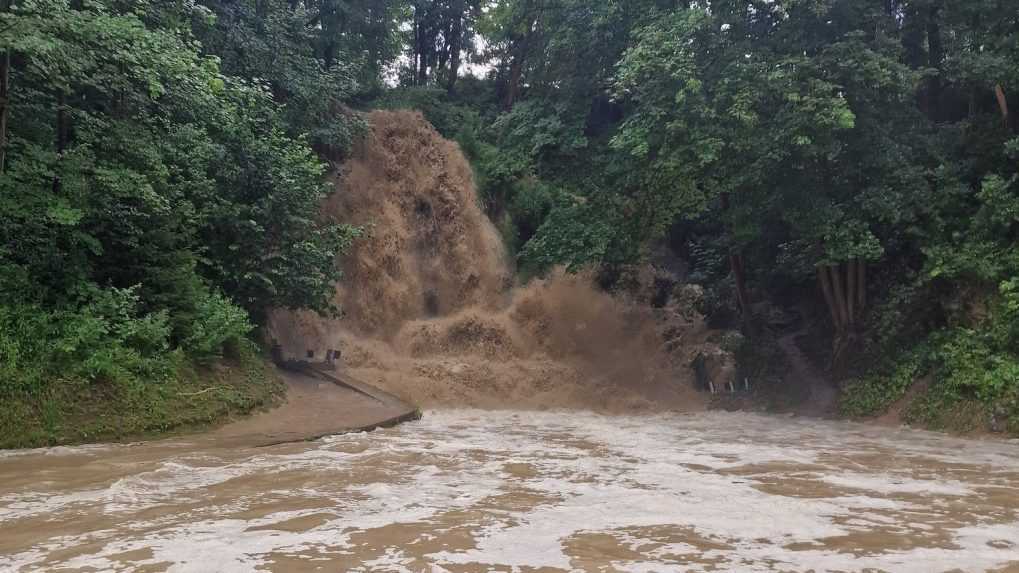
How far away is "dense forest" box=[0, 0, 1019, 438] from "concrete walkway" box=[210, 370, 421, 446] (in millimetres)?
1422

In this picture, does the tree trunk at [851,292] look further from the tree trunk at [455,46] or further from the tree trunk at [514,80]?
the tree trunk at [455,46]

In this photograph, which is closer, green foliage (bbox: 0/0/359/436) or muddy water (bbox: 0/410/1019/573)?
muddy water (bbox: 0/410/1019/573)

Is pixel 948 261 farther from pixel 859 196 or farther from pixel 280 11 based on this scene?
pixel 280 11

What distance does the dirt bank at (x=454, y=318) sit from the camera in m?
18.7

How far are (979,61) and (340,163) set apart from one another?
16.6m

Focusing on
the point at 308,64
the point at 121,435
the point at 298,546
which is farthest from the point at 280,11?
the point at 298,546

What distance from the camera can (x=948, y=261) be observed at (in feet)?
48.8

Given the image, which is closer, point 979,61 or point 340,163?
point 979,61

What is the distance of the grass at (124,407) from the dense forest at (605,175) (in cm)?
16

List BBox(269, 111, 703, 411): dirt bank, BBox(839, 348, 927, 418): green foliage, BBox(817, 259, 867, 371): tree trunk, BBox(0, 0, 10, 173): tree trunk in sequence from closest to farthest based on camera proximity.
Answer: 1. BBox(0, 0, 10, 173): tree trunk
2. BBox(839, 348, 927, 418): green foliage
3. BBox(817, 259, 867, 371): tree trunk
4. BBox(269, 111, 703, 411): dirt bank

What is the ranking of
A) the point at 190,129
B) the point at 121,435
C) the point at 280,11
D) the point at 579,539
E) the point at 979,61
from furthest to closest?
the point at 280,11 → the point at 979,61 → the point at 190,129 → the point at 121,435 → the point at 579,539

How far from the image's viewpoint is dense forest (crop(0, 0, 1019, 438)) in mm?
10766

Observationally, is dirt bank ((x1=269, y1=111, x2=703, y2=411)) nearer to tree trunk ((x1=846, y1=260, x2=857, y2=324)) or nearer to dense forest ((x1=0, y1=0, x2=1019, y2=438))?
dense forest ((x1=0, y1=0, x2=1019, y2=438))

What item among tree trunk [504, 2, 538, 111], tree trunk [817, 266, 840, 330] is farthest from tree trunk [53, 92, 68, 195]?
tree trunk [504, 2, 538, 111]
